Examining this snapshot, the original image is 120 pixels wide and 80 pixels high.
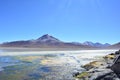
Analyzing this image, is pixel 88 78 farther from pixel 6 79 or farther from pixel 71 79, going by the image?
pixel 6 79

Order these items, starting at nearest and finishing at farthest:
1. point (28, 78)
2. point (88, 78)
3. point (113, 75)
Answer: point (113, 75)
point (88, 78)
point (28, 78)

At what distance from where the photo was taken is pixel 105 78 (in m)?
19.3

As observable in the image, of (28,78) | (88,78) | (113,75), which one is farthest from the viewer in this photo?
A: (28,78)

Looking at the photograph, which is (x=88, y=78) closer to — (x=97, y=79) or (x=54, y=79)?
(x=97, y=79)

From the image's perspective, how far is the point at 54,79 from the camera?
2288 cm

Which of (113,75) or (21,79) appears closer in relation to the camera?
(113,75)

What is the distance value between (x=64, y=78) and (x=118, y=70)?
21.1 feet

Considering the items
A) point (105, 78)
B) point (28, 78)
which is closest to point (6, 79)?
point (28, 78)

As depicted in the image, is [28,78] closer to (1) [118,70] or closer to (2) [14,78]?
(2) [14,78]

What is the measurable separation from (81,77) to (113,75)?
4.96m

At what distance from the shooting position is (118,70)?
1964 cm

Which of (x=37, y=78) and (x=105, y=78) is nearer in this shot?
(x=105, y=78)

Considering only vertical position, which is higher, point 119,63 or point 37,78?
point 119,63

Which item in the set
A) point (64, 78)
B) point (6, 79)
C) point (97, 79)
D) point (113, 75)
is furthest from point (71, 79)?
point (6, 79)
